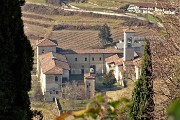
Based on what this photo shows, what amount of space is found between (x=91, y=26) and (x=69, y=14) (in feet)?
22.3

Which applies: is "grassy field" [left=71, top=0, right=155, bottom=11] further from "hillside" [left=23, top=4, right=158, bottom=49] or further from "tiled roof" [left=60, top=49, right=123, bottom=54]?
"tiled roof" [left=60, top=49, right=123, bottom=54]

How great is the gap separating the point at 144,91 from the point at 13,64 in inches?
183

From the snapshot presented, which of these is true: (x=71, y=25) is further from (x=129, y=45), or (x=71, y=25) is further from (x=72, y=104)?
(x=72, y=104)

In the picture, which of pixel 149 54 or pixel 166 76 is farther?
pixel 149 54

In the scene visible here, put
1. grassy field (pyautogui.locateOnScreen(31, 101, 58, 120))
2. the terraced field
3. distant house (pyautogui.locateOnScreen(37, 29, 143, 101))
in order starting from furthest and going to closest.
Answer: the terraced field
distant house (pyautogui.locateOnScreen(37, 29, 143, 101))
grassy field (pyautogui.locateOnScreen(31, 101, 58, 120))

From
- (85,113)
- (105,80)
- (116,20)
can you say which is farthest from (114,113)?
(116,20)

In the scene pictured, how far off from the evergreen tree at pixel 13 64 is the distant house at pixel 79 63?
31.7 metres

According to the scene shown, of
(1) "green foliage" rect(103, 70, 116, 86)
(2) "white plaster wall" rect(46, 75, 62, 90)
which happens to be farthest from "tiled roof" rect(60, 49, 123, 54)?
(2) "white plaster wall" rect(46, 75, 62, 90)

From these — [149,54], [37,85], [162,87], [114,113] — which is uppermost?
[114,113]

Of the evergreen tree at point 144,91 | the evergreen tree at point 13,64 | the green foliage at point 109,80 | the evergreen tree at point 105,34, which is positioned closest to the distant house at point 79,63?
the green foliage at point 109,80

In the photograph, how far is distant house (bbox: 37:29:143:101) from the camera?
39.9m

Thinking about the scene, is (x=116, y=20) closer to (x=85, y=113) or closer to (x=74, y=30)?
(x=74, y=30)

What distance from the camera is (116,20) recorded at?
61.2 metres

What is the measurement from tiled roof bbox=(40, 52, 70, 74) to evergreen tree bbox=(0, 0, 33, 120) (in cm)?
3483
